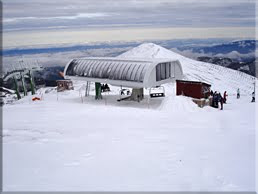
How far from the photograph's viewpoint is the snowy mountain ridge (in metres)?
37.6

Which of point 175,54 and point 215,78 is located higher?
point 175,54

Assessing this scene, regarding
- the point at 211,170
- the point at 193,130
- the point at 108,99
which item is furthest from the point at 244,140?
the point at 108,99

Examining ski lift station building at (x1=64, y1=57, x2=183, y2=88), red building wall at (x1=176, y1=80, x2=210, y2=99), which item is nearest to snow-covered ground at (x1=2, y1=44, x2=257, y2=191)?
ski lift station building at (x1=64, y1=57, x2=183, y2=88)

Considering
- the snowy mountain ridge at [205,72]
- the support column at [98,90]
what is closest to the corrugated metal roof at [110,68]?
the support column at [98,90]

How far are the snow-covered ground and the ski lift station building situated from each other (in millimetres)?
4867

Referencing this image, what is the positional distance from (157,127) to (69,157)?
420 cm

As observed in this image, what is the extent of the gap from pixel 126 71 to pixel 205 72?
83.1ft

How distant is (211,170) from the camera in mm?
6746

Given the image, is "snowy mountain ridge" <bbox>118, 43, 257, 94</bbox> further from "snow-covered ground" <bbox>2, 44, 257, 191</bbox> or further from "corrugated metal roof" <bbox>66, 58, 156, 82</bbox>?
"snow-covered ground" <bbox>2, 44, 257, 191</bbox>

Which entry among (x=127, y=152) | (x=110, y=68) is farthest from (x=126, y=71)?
(x=127, y=152)

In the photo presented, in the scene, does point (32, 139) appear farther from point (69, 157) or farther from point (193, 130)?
point (193, 130)

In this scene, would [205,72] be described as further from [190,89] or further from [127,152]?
[127,152]

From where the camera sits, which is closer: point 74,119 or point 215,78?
point 74,119

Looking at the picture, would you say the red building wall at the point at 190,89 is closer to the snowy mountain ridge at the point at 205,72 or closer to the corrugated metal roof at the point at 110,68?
the corrugated metal roof at the point at 110,68
